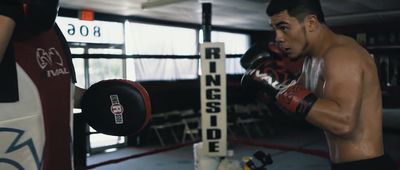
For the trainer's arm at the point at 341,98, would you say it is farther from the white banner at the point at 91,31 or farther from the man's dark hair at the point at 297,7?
the white banner at the point at 91,31

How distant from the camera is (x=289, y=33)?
4.26ft

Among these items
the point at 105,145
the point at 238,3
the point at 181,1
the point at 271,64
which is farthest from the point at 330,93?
the point at 105,145

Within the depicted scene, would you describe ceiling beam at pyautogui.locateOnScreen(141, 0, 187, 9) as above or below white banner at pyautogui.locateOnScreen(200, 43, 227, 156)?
above

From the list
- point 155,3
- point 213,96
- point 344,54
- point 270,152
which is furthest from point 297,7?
point 270,152

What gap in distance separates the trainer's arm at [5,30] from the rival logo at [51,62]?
103 mm

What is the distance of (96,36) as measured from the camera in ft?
17.6

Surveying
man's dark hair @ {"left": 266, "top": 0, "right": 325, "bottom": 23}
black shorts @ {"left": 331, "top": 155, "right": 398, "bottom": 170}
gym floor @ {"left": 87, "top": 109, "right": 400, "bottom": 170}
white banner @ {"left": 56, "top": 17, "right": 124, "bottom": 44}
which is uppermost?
white banner @ {"left": 56, "top": 17, "right": 124, "bottom": 44}

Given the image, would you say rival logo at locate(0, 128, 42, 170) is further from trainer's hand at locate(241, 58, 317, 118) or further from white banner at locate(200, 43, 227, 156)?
white banner at locate(200, 43, 227, 156)

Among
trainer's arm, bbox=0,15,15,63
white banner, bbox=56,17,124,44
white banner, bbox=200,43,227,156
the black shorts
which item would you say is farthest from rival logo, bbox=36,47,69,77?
white banner, bbox=56,17,124,44

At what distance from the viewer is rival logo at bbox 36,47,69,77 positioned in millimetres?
767

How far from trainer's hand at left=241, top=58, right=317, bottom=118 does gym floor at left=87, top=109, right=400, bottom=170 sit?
101 inches

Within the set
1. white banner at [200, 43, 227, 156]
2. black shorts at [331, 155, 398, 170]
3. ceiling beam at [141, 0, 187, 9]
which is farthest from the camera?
ceiling beam at [141, 0, 187, 9]

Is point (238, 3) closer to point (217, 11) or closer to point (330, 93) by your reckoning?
point (217, 11)

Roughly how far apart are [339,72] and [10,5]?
98 centimetres
